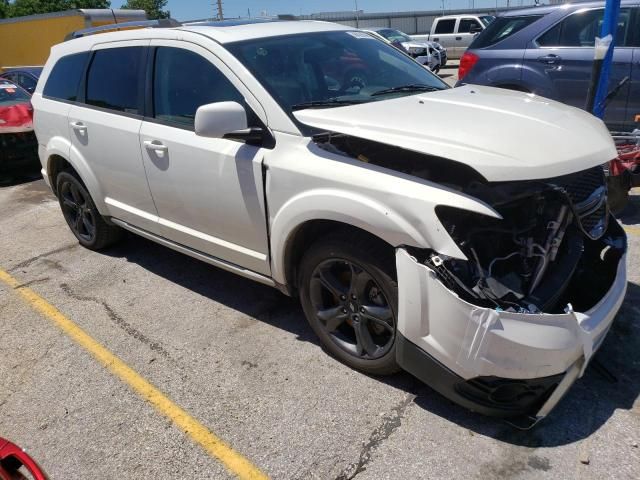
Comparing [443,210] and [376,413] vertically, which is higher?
[443,210]

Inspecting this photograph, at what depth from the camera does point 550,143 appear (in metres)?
2.51

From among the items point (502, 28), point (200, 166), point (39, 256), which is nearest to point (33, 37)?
point (39, 256)

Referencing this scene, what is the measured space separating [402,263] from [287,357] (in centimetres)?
114

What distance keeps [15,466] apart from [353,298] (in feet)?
5.49

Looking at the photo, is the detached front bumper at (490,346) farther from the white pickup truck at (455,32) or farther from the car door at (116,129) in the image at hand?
the white pickup truck at (455,32)

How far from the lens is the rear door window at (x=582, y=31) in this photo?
581 centimetres

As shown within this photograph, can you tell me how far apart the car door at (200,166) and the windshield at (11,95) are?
6.59 m

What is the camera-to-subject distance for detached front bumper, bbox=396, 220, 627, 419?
89.5 inches

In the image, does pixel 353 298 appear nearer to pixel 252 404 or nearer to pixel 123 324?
pixel 252 404

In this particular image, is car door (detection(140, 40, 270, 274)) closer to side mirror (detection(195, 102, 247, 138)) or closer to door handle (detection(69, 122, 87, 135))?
side mirror (detection(195, 102, 247, 138))

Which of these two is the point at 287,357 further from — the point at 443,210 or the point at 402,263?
the point at 443,210

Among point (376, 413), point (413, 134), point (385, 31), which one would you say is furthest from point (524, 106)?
point (385, 31)

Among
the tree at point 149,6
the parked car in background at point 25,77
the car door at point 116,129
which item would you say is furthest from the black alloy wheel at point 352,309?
the tree at point 149,6

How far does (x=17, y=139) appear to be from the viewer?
8.30m
